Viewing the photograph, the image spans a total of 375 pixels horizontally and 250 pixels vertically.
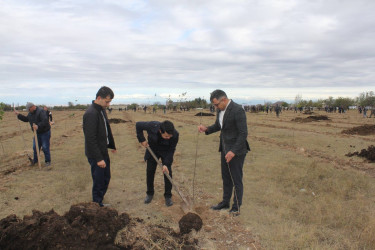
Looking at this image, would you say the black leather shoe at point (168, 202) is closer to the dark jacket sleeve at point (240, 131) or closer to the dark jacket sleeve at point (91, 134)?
the dark jacket sleeve at point (91, 134)

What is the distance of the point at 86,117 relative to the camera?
3.96m

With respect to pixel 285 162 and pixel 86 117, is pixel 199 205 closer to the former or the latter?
pixel 86 117

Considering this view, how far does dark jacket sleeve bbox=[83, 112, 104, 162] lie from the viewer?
12.9 ft

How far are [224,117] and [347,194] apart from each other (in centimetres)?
352

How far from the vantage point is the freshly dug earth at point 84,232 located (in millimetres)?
2951

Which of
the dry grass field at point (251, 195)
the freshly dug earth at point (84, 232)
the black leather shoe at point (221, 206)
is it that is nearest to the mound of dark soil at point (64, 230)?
the freshly dug earth at point (84, 232)

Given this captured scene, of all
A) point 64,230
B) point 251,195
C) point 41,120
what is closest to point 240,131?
point 251,195

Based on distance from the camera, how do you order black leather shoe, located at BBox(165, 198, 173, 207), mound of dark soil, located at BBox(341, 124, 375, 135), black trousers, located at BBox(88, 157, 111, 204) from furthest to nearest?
mound of dark soil, located at BBox(341, 124, 375, 135), black leather shoe, located at BBox(165, 198, 173, 207), black trousers, located at BBox(88, 157, 111, 204)

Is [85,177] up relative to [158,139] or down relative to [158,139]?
down

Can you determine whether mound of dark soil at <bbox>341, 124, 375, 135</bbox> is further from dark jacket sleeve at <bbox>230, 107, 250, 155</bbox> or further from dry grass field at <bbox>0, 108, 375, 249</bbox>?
dark jacket sleeve at <bbox>230, 107, 250, 155</bbox>

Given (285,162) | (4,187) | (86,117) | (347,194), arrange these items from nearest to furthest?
(86,117) → (347,194) → (4,187) → (285,162)

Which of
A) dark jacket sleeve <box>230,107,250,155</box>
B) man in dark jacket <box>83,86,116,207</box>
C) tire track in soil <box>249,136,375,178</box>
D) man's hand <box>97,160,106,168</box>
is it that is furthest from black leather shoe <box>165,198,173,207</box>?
tire track in soil <box>249,136,375,178</box>

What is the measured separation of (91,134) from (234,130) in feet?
7.13

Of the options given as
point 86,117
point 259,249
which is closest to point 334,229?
point 259,249
